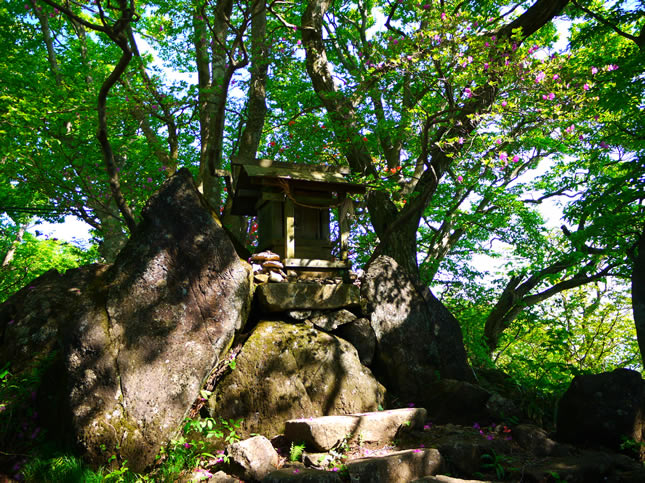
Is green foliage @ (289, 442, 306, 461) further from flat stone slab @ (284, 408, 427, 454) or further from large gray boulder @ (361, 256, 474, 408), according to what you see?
large gray boulder @ (361, 256, 474, 408)

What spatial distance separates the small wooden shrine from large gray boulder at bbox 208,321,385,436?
1.39m

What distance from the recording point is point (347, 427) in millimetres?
4527

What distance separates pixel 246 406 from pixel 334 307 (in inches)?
78.1

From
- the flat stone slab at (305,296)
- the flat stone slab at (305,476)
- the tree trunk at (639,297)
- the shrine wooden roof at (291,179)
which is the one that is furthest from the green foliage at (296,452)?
the tree trunk at (639,297)

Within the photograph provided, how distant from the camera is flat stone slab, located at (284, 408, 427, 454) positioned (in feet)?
14.3

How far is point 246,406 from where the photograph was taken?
4840 millimetres

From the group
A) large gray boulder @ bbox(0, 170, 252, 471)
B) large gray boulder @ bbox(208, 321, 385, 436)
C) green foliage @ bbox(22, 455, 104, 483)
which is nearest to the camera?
green foliage @ bbox(22, 455, 104, 483)

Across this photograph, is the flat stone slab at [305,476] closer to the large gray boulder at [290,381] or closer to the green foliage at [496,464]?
the large gray boulder at [290,381]

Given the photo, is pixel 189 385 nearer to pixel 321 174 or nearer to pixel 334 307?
pixel 334 307

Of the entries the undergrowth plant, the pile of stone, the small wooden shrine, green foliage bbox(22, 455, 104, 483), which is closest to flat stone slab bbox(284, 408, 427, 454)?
the undergrowth plant

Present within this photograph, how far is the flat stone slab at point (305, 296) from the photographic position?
19.1 ft

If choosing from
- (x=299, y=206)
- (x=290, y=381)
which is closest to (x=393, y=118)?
(x=299, y=206)

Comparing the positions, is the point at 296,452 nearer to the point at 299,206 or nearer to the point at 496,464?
the point at 496,464

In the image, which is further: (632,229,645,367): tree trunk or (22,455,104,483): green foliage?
(632,229,645,367): tree trunk
